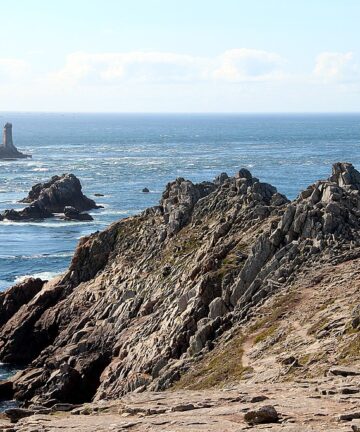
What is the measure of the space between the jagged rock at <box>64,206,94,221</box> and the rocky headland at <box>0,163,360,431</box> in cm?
6055

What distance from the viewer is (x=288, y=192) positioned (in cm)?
15038

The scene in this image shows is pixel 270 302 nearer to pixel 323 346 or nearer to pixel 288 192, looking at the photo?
pixel 323 346

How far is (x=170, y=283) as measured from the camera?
62.5m

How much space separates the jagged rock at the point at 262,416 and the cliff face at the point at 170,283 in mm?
20348

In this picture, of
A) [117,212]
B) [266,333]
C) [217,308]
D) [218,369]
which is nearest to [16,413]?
[218,369]

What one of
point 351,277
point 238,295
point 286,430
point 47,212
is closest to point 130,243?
point 238,295

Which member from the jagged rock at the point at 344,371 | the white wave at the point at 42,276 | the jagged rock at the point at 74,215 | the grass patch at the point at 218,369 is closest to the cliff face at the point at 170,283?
the grass patch at the point at 218,369

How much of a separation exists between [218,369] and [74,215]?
101 metres

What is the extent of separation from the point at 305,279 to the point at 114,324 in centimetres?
1666

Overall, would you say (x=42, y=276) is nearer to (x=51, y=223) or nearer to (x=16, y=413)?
(x=51, y=223)

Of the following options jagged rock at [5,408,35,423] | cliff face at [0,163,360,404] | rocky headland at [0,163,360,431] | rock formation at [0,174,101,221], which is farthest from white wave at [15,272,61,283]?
jagged rock at [5,408,35,423]

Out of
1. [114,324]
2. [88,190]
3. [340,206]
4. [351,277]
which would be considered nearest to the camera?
[351,277]

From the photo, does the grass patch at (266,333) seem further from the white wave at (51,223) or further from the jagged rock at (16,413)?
the white wave at (51,223)

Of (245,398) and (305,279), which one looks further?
(305,279)
